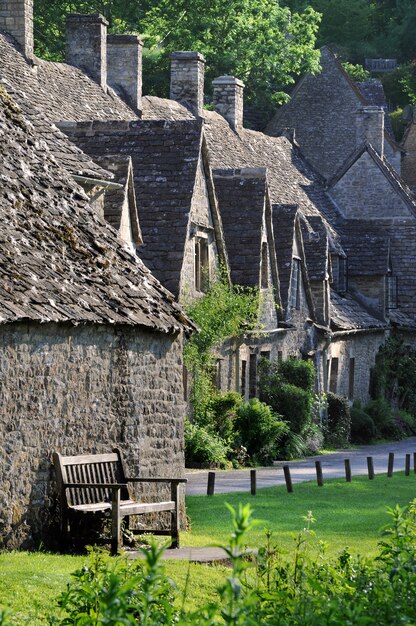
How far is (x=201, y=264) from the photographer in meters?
34.9

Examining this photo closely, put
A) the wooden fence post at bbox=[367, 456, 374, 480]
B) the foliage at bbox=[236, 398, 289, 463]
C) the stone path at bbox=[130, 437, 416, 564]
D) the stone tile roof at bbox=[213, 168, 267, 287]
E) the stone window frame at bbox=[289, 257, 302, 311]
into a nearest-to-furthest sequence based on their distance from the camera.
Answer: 1. the stone path at bbox=[130, 437, 416, 564]
2. the wooden fence post at bbox=[367, 456, 374, 480]
3. the foliage at bbox=[236, 398, 289, 463]
4. the stone tile roof at bbox=[213, 168, 267, 287]
5. the stone window frame at bbox=[289, 257, 302, 311]

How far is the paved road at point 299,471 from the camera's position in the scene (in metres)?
Result: 28.1

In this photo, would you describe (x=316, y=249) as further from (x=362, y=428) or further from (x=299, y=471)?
(x=299, y=471)

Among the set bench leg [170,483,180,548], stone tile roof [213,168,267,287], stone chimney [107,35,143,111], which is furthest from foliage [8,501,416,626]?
stone chimney [107,35,143,111]

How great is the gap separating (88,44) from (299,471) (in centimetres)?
→ 1472

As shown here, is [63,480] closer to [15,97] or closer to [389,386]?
[15,97]

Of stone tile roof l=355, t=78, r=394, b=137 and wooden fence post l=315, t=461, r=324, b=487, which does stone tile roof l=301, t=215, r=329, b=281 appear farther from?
stone tile roof l=355, t=78, r=394, b=137

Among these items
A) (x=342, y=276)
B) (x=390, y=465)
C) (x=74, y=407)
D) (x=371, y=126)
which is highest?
(x=371, y=126)

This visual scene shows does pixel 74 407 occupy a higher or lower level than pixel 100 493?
higher

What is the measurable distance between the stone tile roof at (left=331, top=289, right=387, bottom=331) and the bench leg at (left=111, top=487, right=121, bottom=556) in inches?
1085

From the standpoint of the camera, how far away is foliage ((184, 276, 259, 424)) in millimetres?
33438

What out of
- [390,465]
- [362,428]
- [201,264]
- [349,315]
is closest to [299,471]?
[390,465]

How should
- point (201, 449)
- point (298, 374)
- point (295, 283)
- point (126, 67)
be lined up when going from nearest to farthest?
point (201, 449) < point (298, 374) < point (295, 283) < point (126, 67)

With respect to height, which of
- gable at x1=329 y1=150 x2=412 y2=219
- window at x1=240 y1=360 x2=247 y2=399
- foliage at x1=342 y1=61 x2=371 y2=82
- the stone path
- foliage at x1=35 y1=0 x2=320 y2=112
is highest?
foliage at x1=342 y1=61 x2=371 y2=82
